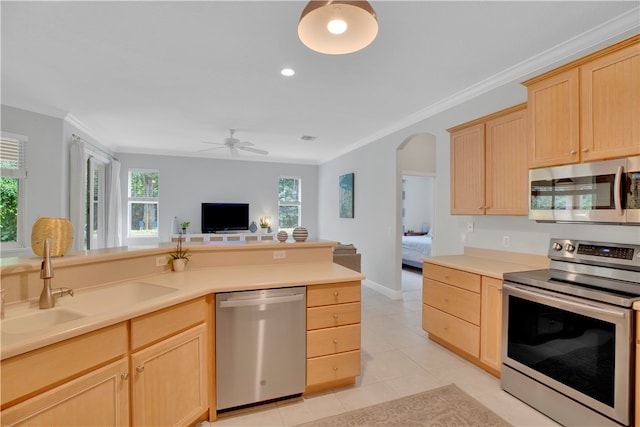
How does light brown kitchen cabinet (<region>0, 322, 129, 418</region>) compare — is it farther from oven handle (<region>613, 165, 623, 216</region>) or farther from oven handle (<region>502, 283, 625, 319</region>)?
oven handle (<region>613, 165, 623, 216</region>)

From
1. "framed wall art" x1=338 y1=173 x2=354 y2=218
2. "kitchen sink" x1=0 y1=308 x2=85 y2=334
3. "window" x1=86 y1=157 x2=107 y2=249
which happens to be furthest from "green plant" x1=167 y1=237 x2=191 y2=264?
"framed wall art" x1=338 y1=173 x2=354 y2=218

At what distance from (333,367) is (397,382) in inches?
A: 23.6

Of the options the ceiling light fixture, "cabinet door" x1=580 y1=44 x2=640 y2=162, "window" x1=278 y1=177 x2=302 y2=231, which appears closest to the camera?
the ceiling light fixture

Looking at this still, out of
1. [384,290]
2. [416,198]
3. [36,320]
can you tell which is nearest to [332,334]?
[36,320]

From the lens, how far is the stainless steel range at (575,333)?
66.4 inches

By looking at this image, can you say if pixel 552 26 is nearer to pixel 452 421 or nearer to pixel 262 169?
pixel 452 421

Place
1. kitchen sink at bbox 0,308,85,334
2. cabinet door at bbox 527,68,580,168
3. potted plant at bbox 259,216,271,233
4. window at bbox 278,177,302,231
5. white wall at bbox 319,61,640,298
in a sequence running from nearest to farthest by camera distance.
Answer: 1. kitchen sink at bbox 0,308,85,334
2. cabinet door at bbox 527,68,580,168
3. white wall at bbox 319,61,640,298
4. potted plant at bbox 259,216,271,233
5. window at bbox 278,177,302,231

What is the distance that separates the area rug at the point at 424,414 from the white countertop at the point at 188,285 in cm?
88

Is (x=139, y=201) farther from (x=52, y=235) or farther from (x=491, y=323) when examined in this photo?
(x=491, y=323)

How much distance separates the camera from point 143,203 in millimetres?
6984

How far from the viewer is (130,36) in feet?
7.66

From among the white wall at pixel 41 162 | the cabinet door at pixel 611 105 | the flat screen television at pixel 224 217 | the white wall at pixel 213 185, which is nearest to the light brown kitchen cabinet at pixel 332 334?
the cabinet door at pixel 611 105

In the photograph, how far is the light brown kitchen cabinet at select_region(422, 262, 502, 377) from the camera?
8.04 ft

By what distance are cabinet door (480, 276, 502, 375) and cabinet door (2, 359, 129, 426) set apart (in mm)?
2501
